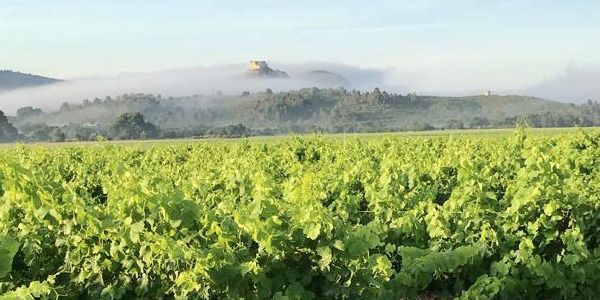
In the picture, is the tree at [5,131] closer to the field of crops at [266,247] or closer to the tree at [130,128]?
the tree at [130,128]

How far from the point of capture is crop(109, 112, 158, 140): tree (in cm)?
16950

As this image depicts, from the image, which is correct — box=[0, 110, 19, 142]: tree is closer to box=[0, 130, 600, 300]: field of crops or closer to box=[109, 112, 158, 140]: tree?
box=[109, 112, 158, 140]: tree

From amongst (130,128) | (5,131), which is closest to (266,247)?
(130,128)

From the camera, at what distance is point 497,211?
9.09m

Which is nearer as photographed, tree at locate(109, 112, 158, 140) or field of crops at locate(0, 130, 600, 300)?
field of crops at locate(0, 130, 600, 300)

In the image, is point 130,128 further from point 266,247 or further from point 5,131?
point 266,247

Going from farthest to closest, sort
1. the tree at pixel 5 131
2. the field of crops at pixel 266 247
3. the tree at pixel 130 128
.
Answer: the tree at pixel 5 131 < the tree at pixel 130 128 < the field of crops at pixel 266 247

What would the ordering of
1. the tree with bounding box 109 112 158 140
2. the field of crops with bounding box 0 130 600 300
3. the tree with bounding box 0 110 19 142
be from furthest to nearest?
the tree with bounding box 0 110 19 142
the tree with bounding box 109 112 158 140
the field of crops with bounding box 0 130 600 300

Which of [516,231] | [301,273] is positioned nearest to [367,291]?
[301,273]

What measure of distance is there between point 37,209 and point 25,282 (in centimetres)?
60

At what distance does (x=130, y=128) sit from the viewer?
562 feet

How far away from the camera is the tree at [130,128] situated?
169500mm

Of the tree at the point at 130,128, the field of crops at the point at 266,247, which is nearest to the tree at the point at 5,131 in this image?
the tree at the point at 130,128

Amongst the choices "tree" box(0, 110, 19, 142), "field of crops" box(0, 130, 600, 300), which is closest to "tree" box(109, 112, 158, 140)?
"tree" box(0, 110, 19, 142)
